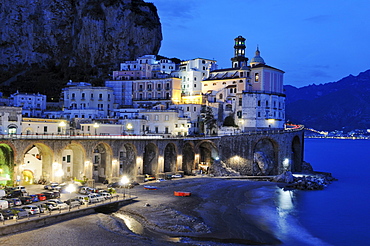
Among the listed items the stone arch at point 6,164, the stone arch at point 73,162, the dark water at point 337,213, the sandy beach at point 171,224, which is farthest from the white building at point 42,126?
the dark water at point 337,213

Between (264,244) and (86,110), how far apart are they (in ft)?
215

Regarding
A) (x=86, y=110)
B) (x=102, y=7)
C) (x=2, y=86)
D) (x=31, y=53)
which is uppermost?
(x=102, y=7)

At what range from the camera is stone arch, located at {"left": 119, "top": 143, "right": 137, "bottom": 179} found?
2834 inches

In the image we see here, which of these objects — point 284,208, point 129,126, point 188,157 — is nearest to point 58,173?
point 129,126

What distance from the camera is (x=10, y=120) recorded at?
64.2 metres

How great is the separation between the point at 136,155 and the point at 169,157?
11.1m

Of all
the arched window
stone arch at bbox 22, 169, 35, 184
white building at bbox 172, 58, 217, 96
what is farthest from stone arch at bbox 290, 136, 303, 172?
stone arch at bbox 22, 169, 35, 184

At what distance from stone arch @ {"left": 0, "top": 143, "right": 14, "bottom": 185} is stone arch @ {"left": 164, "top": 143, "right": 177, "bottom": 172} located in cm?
3283

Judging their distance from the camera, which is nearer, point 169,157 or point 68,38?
point 169,157

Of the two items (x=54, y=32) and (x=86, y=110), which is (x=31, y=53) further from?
(x=86, y=110)

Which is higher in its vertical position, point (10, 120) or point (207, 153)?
point (10, 120)

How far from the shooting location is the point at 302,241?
38.7 meters

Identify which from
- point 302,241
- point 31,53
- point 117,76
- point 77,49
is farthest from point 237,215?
point 31,53

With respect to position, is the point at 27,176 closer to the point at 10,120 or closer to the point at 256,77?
the point at 10,120
